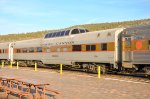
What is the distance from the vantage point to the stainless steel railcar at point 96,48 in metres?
19.8

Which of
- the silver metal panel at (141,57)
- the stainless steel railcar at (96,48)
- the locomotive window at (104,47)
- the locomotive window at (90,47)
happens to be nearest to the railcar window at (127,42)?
the stainless steel railcar at (96,48)

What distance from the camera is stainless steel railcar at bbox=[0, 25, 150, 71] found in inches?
781

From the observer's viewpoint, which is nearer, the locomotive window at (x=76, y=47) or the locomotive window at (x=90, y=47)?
the locomotive window at (x=90, y=47)

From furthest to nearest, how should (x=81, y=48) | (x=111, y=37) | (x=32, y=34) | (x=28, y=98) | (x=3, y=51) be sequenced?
(x=32, y=34) → (x=3, y=51) → (x=81, y=48) → (x=111, y=37) → (x=28, y=98)

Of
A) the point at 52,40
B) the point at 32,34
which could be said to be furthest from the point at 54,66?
the point at 32,34

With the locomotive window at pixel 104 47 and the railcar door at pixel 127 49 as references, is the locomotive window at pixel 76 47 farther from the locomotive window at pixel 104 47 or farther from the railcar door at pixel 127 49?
the railcar door at pixel 127 49

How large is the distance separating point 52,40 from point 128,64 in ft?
39.9

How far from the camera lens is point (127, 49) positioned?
20844mm

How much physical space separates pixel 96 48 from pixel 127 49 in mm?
3797

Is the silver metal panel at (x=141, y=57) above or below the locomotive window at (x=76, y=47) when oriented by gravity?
below

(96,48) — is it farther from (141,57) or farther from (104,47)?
(141,57)

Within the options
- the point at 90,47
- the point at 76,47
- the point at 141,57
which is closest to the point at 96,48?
the point at 90,47

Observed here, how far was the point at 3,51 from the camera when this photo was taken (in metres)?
44.3

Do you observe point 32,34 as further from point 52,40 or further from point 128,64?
point 128,64
